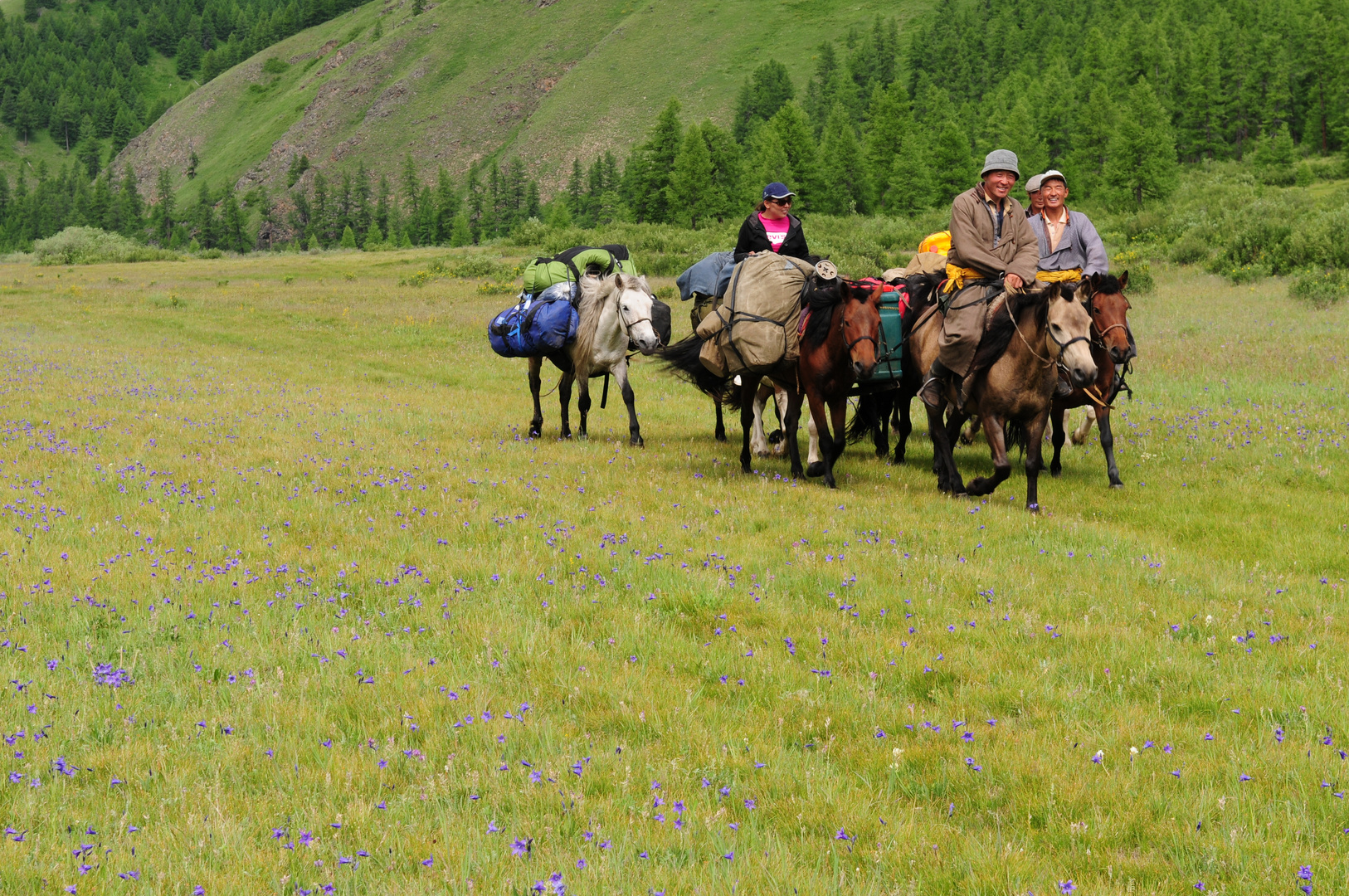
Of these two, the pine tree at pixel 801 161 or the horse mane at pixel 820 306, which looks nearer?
the horse mane at pixel 820 306

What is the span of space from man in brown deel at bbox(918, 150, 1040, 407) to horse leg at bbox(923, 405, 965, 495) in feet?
0.81

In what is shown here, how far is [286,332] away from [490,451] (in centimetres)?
2485

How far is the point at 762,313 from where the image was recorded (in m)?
11.9

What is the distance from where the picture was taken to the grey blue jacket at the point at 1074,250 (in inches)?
502

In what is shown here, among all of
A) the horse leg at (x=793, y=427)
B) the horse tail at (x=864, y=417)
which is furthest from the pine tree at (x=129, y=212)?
the horse leg at (x=793, y=427)

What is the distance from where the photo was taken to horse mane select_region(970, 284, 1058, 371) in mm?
10711

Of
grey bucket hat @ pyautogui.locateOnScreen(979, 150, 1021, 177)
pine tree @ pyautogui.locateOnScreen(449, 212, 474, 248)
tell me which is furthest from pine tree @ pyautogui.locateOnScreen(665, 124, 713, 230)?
grey bucket hat @ pyautogui.locateOnScreen(979, 150, 1021, 177)

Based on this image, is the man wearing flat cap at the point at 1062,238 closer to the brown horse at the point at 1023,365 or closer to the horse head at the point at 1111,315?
the horse head at the point at 1111,315

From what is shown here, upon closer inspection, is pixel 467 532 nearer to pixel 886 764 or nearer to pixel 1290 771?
pixel 886 764

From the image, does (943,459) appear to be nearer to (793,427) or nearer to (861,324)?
(793,427)

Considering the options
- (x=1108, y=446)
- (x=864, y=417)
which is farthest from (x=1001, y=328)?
(x=864, y=417)

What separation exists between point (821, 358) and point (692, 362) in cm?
216

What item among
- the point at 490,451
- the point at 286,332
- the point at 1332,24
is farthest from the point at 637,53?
the point at 490,451

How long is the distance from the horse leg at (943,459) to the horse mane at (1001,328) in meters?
1.01
